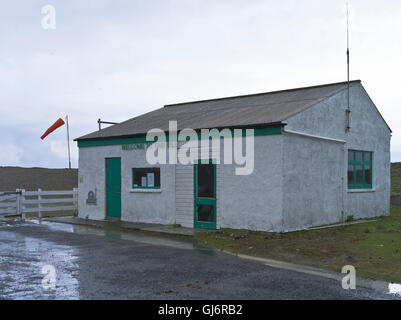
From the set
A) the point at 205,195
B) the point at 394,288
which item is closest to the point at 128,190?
the point at 205,195

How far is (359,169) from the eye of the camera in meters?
18.5

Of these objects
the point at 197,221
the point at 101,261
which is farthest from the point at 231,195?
the point at 101,261

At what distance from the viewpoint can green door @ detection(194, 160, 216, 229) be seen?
14.9m

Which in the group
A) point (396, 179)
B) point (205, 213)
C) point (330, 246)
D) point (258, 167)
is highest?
point (258, 167)

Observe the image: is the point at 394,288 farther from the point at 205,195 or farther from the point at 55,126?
the point at 55,126

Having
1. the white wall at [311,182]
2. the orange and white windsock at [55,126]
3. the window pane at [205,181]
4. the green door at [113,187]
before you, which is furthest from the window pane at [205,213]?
the orange and white windsock at [55,126]

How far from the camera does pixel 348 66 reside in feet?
55.9

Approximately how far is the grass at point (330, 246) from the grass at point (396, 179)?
92.8 feet

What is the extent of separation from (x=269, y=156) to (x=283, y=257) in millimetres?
4073

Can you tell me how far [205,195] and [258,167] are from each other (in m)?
2.25

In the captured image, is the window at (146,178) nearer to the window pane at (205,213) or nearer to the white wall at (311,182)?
the window pane at (205,213)

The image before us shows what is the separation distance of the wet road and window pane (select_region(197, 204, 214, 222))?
8.05 ft

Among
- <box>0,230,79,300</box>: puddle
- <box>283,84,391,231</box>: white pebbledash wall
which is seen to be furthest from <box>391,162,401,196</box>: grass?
<box>0,230,79,300</box>: puddle
